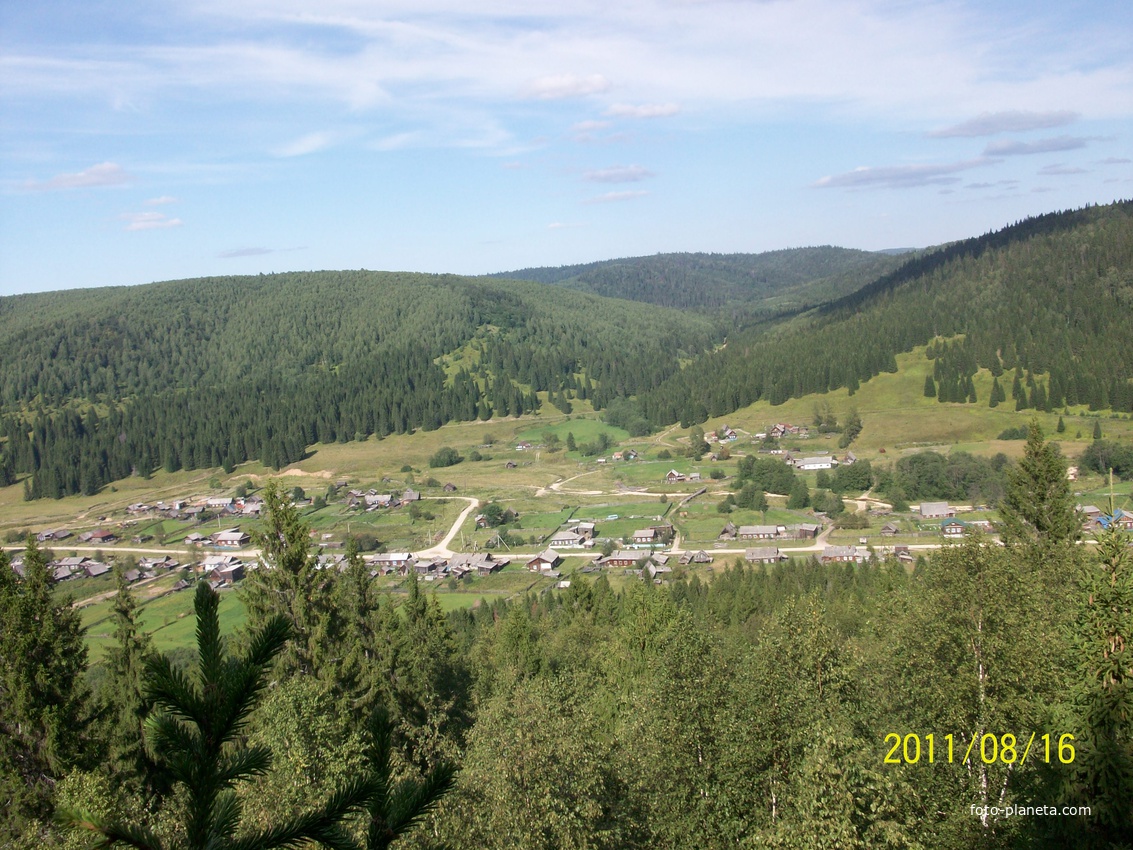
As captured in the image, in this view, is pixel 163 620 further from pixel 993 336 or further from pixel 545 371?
pixel 993 336

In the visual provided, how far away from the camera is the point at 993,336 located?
409 feet

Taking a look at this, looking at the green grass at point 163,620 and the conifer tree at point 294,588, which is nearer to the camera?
the conifer tree at point 294,588

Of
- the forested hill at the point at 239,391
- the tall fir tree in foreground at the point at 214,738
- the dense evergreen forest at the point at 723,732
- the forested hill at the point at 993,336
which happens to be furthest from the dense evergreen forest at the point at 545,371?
the tall fir tree in foreground at the point at 214,738

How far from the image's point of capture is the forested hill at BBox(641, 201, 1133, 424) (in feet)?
368

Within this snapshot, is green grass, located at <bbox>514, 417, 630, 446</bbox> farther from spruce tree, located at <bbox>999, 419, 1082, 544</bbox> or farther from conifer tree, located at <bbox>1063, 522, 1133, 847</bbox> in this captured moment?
conifer tree, located at <bbox>1063, 522, 1133, 847</bbox>

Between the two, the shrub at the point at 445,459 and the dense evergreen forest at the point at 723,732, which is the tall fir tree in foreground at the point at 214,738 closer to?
the dense evergreen forest at the point at 723,732

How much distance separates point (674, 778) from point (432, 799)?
41.6 ft

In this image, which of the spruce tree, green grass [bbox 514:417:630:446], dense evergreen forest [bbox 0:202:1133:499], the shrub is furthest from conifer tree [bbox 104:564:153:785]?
dense evergreen forest [bbox 0:202:1133:499]

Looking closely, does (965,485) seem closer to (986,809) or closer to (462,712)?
(462,712)

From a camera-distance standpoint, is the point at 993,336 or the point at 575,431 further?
the point at 575,431

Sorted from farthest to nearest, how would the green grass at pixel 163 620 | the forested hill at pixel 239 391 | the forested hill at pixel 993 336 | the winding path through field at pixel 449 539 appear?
the forested hill at pixel 239 391 < the forested hill at pixel 993 336 < the winding path through field at pixel 449 539 < the green grass at pixel 163 620

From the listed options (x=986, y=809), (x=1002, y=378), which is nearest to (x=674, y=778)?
(x=986, y=809)

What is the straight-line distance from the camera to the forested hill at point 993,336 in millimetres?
112125

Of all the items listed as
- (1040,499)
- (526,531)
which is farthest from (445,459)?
(1040,499)
